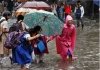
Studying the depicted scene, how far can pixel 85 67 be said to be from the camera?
10.1 metres

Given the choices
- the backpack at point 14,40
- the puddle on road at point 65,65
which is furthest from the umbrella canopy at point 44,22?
the puddle on road at point 65,65

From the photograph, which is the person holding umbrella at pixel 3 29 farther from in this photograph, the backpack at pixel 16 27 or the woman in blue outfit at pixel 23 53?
the woman in blue outfit at pixel 23 53

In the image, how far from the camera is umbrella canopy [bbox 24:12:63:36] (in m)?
9.04

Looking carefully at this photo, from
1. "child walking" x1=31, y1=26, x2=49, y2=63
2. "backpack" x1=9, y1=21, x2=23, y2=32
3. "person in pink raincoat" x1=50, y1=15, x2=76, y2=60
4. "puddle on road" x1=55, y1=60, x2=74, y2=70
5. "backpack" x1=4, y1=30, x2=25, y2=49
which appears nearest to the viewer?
"backpack" x1=4, y1=30, x2=25, y2=49

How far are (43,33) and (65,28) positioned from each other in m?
2.13

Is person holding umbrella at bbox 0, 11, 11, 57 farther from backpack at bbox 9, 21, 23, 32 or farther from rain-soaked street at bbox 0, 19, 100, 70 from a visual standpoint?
backpack at bbox 9, 21, 23, 32

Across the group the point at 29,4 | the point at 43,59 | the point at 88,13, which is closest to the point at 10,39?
the point at 43,59

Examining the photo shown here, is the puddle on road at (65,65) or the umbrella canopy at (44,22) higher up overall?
the umbrella canopy at (44,22)

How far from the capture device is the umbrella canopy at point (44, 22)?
904 cm

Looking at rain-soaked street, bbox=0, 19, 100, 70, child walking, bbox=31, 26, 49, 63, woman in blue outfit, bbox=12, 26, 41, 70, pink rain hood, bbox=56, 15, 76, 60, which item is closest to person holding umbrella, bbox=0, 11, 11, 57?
rain-soaked street, bbox=0, 19, 100, 70

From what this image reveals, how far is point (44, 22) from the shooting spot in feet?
29.8

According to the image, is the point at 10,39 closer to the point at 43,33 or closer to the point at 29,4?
the point at 43,33

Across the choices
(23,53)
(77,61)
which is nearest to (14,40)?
(23,53)

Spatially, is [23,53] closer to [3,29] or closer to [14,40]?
[14,40]
